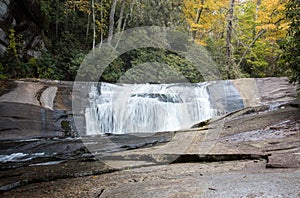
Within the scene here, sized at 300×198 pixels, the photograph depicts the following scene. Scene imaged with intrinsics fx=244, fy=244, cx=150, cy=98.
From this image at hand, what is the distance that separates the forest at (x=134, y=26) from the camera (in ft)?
35.5

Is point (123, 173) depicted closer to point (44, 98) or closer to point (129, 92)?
point (44, 98)

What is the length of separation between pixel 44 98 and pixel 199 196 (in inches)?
281

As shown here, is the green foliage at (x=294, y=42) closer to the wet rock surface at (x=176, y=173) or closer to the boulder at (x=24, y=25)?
the wet rock surface at (x=176, y=173)

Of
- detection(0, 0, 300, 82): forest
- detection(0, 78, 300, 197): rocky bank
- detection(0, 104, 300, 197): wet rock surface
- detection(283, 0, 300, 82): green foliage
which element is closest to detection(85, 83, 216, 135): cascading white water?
detection(0, 78, 300, 197): rocky bank

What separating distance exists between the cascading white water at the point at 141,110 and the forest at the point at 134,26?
2.67 metres

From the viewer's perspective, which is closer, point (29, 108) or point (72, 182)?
point (72, 182)

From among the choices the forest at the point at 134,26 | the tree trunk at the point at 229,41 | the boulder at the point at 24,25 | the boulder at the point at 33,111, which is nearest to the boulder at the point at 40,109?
the boulder at the point at 33,111

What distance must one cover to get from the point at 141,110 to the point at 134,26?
27.3 feet

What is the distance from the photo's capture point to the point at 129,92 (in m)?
10.6

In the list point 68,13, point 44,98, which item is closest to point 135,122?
point 44,98

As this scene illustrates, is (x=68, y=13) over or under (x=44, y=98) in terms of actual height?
over

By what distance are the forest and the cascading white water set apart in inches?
105

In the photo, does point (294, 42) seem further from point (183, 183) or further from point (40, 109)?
point (40, 109)

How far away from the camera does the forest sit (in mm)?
10828
